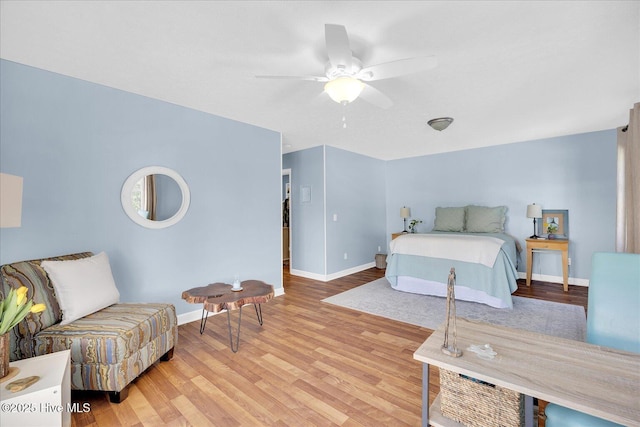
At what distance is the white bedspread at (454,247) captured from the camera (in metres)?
3.45

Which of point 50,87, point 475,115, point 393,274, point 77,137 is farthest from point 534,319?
point 50,87

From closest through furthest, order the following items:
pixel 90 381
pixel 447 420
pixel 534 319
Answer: pixel 447 420
pixel 90 381
pixel 534 319

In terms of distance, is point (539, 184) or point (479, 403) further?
point (539, 184)

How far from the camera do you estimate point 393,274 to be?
4.13 m

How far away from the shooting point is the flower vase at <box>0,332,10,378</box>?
1.32m

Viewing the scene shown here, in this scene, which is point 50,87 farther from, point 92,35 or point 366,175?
point 366,175

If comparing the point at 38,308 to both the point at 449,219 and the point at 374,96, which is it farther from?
the point at 449,219

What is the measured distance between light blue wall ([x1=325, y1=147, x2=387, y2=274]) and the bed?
1155 millimetres

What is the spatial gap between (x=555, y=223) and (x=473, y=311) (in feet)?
8.60

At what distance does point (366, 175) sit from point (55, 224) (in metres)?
4.87

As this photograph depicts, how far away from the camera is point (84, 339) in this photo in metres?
1.71

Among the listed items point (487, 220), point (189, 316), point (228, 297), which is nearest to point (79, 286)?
point (228, 297)

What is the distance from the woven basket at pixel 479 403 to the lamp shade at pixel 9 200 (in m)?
2.31

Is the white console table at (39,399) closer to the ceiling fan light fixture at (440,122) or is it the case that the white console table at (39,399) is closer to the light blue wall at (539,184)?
the ceiling fan light fixture at (440,122)
